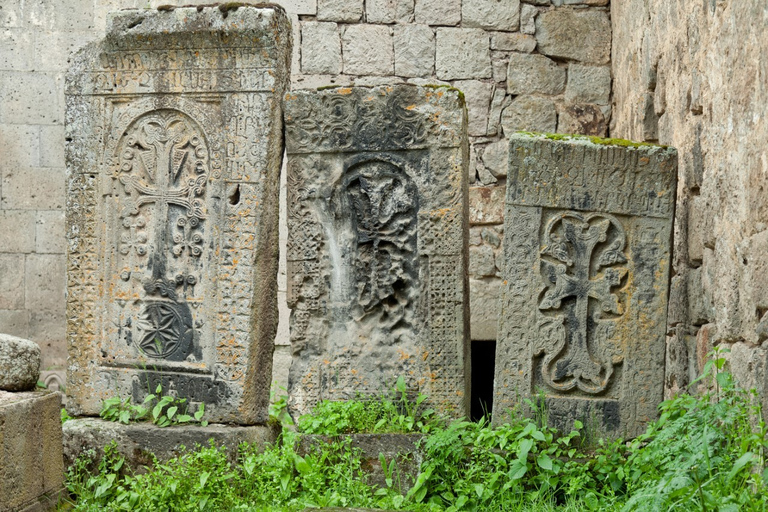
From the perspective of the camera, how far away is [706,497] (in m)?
2.96

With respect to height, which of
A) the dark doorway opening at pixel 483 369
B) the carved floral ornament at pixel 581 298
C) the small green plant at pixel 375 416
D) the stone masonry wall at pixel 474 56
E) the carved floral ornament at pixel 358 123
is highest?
the stone masonry wall at pixel 474 56

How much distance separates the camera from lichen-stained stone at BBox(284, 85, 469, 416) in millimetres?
4438

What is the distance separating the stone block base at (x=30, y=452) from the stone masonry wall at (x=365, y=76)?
3107mm

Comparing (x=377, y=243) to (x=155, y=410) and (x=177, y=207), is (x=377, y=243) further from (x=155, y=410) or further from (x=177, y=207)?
(x=155, y=410)

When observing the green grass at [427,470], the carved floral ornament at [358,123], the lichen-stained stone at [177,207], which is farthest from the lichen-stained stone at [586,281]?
the lichen-stained stone at [177,207]

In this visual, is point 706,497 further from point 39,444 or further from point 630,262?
point 39,444

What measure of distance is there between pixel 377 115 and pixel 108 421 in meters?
2.02

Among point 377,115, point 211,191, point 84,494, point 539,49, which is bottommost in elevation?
point 84,494

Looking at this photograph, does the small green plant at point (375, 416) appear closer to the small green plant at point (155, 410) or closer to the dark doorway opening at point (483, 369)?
the small green plant at point (155, 410)

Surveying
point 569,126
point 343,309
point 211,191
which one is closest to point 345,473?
point 343,309

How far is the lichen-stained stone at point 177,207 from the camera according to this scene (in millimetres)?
4504

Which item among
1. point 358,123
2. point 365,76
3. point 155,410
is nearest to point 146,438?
point 155,410

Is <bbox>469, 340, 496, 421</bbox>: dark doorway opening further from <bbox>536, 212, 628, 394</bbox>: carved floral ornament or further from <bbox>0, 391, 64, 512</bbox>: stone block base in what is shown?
<bbox>0, 391, 64, 512</bbox>: stone block base

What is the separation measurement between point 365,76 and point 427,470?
376 cm
